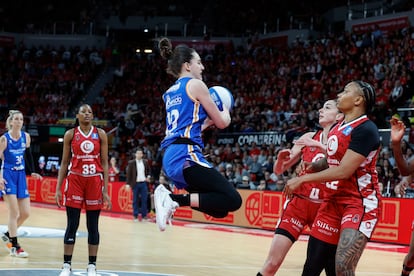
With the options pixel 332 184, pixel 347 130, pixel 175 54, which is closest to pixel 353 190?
pixel 332 184

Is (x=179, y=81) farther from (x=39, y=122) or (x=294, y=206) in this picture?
(x=39, y=122)

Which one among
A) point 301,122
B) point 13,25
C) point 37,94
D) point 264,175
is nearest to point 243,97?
point 301,122

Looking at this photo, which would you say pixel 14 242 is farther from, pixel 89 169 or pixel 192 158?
pixel 192 158

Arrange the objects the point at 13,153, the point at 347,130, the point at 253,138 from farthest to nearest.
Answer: the point at 253,138
the point at 13,153
the point at 347,130

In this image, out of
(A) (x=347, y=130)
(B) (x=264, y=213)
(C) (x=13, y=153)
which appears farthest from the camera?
(B) (x=264, y=213)

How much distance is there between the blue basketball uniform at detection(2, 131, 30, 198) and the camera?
1166cm

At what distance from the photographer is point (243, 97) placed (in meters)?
30.1

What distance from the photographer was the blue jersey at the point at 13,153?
11664 mm

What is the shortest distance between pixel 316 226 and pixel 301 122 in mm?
17651

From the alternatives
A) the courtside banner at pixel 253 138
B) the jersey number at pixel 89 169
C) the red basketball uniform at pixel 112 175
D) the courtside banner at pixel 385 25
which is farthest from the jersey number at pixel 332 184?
the courtside banner at pixel 385 25

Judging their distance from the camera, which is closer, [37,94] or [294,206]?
[294,206]

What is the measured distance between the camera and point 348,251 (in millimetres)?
5754

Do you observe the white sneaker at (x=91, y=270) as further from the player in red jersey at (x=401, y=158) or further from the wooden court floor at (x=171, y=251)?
the player in red jersey at (x=401, y=158)

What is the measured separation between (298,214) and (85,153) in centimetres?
332
